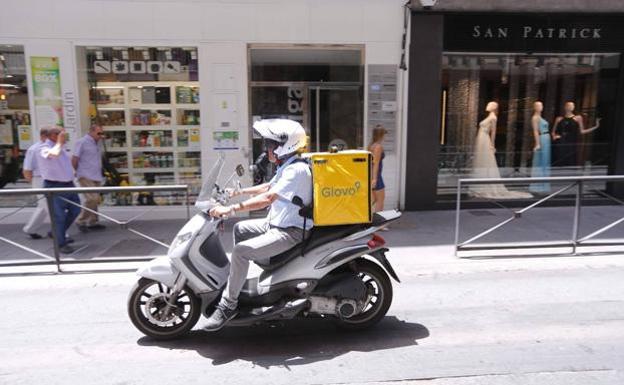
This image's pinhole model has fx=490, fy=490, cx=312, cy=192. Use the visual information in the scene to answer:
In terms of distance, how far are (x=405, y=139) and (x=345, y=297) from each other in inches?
231

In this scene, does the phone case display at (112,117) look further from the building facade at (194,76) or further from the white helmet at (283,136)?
the white helmet at (283,136)

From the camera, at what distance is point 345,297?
4086mm

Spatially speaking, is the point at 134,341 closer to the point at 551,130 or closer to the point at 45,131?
the point at 45,131

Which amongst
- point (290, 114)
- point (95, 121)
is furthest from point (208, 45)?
point (95, 121)

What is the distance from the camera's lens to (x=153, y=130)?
9430 mm

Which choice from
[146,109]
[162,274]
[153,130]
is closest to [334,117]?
[153,130]

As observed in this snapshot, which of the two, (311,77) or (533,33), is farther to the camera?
(533,33)

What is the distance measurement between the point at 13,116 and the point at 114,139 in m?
1.75

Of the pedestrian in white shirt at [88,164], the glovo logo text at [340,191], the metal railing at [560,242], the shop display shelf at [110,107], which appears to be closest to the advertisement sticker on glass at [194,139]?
the shop display shelf at [110,107]

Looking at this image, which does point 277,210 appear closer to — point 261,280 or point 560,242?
point 261,280

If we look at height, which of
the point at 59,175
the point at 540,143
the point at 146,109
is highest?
the point at 146,109

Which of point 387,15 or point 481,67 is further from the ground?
point 387,15

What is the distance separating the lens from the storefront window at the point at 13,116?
28.6 ft

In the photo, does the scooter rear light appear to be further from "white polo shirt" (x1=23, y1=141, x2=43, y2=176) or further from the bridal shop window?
the bridal shop window
